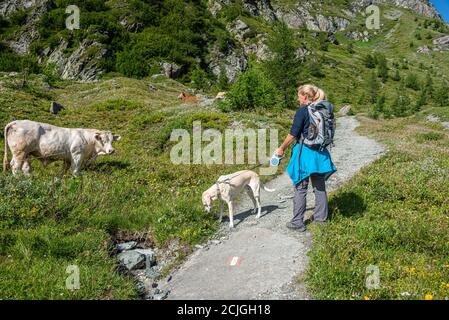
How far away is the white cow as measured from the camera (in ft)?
34.9

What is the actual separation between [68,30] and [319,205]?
6921 cm

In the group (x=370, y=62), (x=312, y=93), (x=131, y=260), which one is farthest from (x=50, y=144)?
(x=370, y=62)

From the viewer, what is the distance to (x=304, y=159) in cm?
758

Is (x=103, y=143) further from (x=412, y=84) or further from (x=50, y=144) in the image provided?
(x=412, y=84)

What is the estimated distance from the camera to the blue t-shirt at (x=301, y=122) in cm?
734

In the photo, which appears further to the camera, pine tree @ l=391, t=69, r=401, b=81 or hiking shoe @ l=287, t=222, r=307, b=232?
pine tree @ l=391, t=69, r=401, b=81

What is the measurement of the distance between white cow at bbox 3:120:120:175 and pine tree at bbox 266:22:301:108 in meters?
41.0

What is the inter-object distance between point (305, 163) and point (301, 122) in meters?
0.90

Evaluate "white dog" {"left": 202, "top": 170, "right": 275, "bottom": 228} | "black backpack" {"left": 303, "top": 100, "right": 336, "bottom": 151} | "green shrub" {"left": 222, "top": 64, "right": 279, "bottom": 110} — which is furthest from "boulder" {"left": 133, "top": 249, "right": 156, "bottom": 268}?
"green shrub" {"left": 222, "top": 64, "right": 279, "bottom": 110}

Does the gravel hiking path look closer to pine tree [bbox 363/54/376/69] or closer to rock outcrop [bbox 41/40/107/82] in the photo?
rock outcrop [bbox 41/40/107/82]

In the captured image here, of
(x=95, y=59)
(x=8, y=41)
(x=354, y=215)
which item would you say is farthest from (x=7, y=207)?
(x=8, y=41)

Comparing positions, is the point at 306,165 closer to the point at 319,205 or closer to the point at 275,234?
the point at 319,205

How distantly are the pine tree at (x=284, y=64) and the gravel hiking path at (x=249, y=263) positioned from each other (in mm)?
43496
